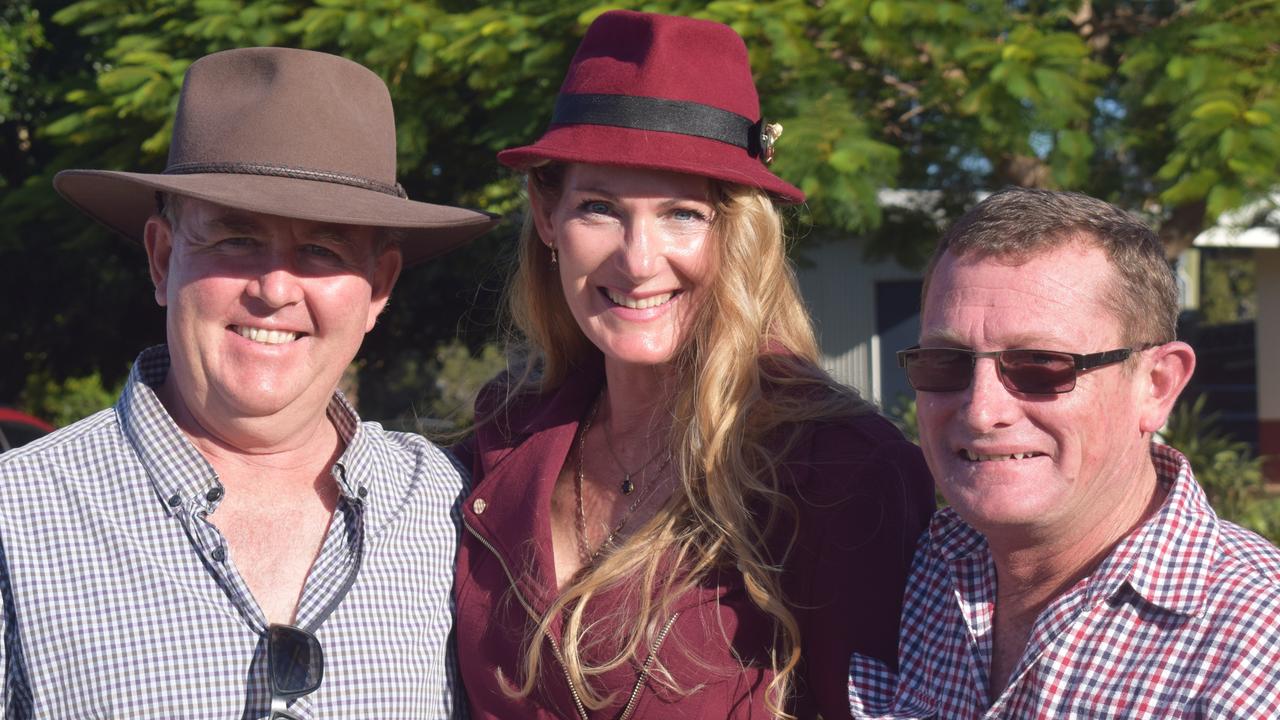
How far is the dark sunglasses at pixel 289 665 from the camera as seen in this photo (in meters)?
2.41

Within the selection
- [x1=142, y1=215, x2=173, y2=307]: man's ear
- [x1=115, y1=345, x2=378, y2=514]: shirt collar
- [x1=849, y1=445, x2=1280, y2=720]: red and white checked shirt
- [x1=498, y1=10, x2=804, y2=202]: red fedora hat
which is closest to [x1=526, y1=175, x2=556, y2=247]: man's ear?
[x1=498, y1=10, x2=804, y2=202]: red fedora hat

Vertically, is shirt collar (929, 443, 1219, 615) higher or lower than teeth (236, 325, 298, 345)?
lower

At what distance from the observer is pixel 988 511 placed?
7.14 feet

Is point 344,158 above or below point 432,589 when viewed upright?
above

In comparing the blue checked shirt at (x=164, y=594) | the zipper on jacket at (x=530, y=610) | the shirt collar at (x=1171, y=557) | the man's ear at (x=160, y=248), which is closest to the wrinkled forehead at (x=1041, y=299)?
the shirt collar at (x=1171, y=557)

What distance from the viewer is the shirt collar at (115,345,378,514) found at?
8.30 ft

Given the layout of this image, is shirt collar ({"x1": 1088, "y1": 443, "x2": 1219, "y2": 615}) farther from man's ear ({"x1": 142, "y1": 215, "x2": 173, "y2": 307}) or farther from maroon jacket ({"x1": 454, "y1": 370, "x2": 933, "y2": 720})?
man's ear ({"x1": 142, "y1": 215, "x2": 173, "y2": 307})

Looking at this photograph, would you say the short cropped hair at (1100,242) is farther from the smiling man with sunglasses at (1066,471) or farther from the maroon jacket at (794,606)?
the maroon jacket at (794,606)

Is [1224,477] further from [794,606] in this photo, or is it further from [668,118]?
[668,118]

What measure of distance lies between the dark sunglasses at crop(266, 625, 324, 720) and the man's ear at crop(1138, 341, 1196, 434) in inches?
63.0

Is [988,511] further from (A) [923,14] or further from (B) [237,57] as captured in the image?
(A) [923,14]

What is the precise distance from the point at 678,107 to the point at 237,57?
96cm

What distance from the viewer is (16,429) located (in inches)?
338

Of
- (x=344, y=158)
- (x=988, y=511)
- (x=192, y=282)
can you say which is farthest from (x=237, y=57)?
(x=988, y=511)
